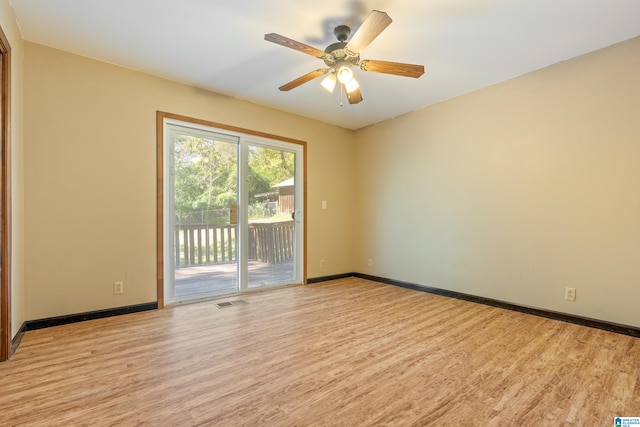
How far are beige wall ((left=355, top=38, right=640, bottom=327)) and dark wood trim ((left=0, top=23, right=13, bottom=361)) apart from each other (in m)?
4.14

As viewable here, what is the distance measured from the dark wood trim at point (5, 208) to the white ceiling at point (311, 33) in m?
0.51

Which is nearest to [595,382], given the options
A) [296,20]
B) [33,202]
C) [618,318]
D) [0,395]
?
[618,318]

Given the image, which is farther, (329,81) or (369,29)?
(329,81)

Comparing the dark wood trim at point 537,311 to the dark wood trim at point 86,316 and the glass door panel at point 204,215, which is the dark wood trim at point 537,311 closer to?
the glass door panel at point 204,215

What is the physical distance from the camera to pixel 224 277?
3855 mm

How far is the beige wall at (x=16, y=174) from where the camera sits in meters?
2.25

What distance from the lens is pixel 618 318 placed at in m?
2.60

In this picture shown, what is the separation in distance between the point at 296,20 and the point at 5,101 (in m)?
2.19

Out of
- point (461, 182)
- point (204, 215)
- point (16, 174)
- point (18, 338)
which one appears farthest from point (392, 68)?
point (18, 338)

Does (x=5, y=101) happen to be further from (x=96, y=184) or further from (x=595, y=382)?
(x=595, y=382)

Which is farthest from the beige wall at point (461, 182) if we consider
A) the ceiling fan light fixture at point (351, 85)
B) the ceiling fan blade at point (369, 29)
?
the ceiling fan blade at point (369, 29)

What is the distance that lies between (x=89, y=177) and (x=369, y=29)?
2915mm

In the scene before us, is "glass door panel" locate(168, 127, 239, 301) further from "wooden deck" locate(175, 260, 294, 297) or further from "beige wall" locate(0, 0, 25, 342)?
"beige wall" locate(0, 0, 25, 342)

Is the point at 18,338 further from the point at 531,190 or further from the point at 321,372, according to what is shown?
the point at 531,190
